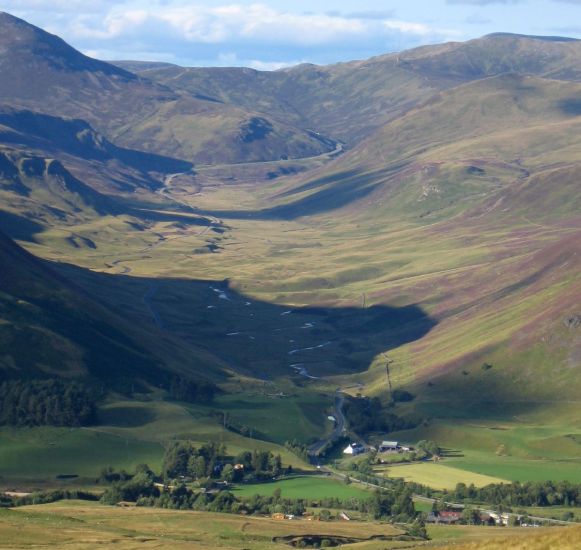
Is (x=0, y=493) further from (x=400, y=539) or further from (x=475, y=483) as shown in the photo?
(x=475, y=483)

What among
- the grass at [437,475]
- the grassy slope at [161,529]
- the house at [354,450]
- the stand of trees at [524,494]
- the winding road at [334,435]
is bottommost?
the winding road at [334,435]

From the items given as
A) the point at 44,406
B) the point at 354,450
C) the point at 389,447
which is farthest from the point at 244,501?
the point at 44,406

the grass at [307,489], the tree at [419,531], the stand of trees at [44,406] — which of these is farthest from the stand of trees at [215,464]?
the tree at [419,531]

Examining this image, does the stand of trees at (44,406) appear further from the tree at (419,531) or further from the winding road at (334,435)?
the tree at (419,531)

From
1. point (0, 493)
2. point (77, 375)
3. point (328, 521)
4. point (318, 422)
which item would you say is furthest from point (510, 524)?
point (77, 375)

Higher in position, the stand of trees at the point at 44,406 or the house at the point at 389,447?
the stand of trees at the point at 44,406

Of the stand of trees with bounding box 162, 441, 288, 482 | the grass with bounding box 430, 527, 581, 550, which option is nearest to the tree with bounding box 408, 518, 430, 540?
the stand of trees with bounding box 162, 441, 288, 482

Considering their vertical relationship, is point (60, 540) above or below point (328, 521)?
above

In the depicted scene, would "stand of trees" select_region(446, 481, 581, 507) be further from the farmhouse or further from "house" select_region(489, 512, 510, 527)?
the farmhouse
